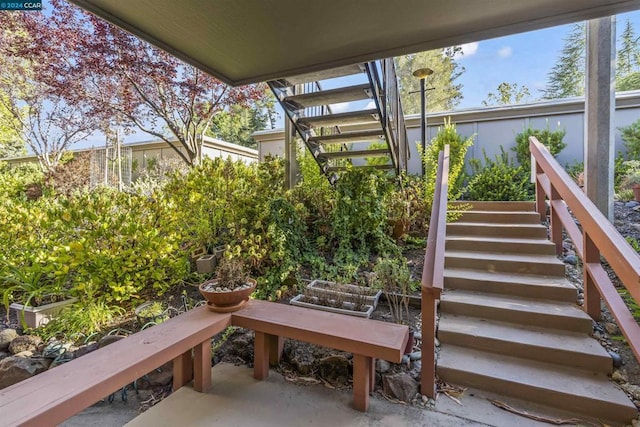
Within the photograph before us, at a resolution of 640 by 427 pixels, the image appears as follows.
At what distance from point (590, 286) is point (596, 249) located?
1.04 ft

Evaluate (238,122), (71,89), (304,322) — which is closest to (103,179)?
(71,89)

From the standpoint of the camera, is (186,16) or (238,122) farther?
(238,122)

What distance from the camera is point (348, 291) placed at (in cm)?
299

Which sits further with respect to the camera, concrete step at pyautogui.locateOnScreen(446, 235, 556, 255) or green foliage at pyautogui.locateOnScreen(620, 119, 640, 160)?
green foliage at pyautogui.locateOnScreen(620, 119, 640, 160)

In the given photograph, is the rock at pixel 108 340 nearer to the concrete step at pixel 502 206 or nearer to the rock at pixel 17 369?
the rock at pixel 17 369

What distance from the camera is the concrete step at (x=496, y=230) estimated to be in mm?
3428

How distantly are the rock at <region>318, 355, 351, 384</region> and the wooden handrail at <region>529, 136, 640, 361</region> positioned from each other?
72.7 inches

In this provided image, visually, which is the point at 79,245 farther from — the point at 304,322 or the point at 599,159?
the point at 599,159

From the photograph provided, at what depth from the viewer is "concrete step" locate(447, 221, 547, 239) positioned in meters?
3.43

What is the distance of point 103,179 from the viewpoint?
8.61 meters

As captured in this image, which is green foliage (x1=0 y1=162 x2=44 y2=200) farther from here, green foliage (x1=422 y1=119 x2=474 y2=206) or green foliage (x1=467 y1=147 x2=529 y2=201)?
green foliage (x1=467 y1=147 x2=529 y2=201)

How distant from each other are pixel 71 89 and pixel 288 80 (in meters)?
4.45

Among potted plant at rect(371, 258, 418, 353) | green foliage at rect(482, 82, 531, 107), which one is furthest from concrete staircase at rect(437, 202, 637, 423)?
green foliage at rect(482, 82, 531, 107)

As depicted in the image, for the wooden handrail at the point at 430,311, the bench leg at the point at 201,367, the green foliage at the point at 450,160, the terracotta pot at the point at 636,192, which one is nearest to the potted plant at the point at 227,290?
the bench leg at the point at 201,367
